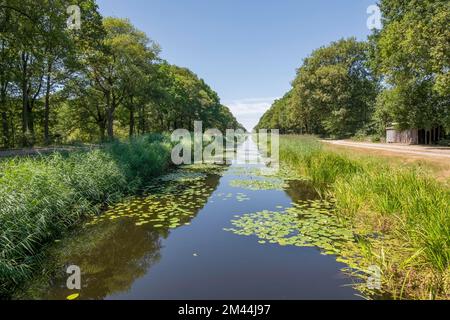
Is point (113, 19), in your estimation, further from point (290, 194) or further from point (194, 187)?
point (290, 194)

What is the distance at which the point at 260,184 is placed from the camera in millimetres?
12930

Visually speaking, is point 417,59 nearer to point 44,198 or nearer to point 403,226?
point 403,226

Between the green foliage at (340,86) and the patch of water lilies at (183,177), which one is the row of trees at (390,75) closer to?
the green foliage at (340,86)

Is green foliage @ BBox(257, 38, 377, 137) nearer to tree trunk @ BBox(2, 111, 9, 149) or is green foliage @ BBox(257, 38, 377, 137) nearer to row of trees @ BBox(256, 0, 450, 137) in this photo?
row of trees @ BBox(256, 0, 450, 137)

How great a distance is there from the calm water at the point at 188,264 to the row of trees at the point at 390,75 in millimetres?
18158

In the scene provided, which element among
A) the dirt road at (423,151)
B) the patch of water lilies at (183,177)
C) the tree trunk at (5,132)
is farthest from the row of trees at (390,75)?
the tree trunk at (5,132)

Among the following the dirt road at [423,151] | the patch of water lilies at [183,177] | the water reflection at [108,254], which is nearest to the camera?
the water reflection at [108,254]

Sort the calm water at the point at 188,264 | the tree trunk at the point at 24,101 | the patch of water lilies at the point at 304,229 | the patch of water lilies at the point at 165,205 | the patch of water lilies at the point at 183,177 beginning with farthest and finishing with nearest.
A: the tree trunk at the point at 24,101, the patch of water lilies at the point at 183,177, the patch of water lilies at the point at 165,205, the patch of water lilies at the point at 304,229, the calm water at the point at 188,264

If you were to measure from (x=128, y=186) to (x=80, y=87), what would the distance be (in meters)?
20.8

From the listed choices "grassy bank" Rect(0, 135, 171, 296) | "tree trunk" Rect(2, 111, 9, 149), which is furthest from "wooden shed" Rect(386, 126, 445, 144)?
"tree trunk" Rect(2, 111, 9, 149)

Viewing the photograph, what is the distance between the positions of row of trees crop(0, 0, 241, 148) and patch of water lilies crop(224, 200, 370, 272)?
1323 centimetres

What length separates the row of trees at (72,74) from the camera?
51.1 ft

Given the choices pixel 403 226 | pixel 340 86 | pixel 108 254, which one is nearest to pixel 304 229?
pixel 403 226

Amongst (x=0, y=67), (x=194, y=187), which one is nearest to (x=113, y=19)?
(x=0, y=67)
